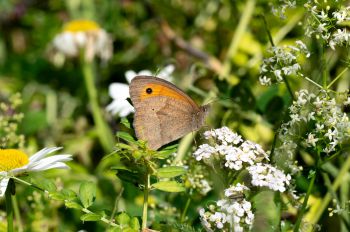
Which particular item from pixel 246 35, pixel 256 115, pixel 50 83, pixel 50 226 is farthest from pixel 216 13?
pixel 50 226

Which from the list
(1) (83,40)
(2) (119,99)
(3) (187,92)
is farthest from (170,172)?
(1) (83,40)

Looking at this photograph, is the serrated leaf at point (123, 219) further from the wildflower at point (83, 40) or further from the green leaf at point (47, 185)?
the wildflower at point (83, 40)

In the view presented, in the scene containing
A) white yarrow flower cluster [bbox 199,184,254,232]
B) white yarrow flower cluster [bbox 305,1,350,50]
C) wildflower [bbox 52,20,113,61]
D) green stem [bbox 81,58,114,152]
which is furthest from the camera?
wildflower [bbox 52,20,113,61]

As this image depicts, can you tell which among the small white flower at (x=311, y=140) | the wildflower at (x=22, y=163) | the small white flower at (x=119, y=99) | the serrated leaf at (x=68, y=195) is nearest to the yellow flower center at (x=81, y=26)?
the small white flower at (x=119, y=99)

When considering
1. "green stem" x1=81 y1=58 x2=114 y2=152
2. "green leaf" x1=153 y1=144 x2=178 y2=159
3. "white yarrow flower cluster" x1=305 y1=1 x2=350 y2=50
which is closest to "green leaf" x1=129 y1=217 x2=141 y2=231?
"green leaf" x1=153 y1=144 x2=178 y2=159

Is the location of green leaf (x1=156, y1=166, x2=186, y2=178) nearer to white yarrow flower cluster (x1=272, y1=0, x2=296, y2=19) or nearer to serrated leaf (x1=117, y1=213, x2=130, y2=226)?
serrated leaf (x1=117, y1=213, x2=130, y2=226)

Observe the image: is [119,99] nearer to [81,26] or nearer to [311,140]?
[81,26]

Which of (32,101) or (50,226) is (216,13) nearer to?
(32,101)
